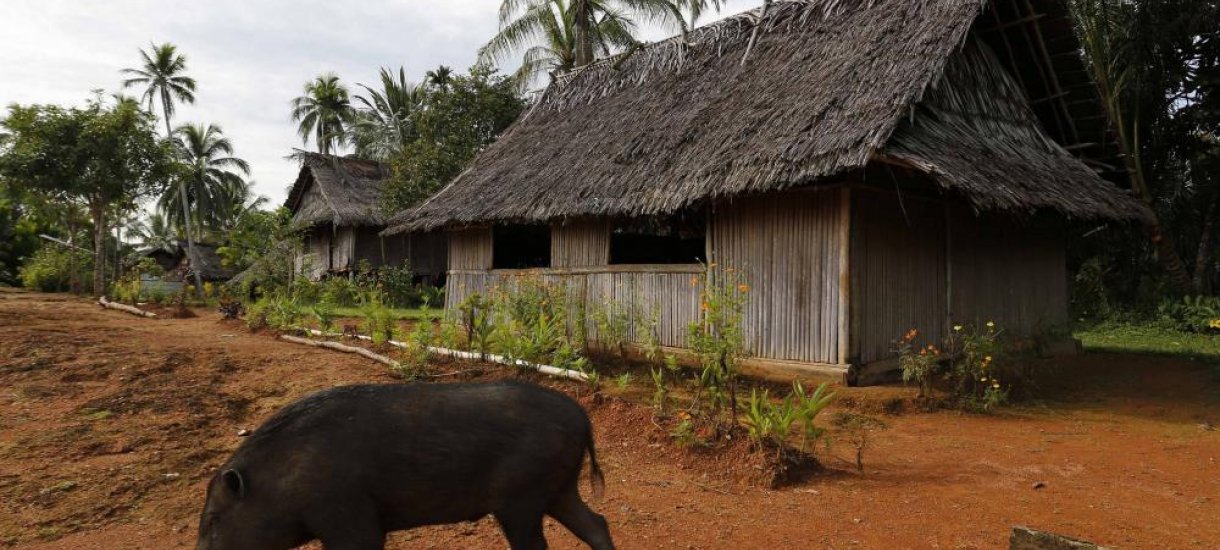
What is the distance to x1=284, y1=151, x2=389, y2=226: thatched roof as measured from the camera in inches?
822

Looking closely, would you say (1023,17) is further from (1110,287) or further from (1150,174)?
(1110,287)

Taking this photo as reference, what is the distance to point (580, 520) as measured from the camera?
2.84 metres

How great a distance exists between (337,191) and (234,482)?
20977 mm

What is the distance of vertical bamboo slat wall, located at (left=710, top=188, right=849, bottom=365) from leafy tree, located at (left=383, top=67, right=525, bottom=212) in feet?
40.8

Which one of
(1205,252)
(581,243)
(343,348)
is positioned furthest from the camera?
(1205,252)

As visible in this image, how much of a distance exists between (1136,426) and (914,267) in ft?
8.47

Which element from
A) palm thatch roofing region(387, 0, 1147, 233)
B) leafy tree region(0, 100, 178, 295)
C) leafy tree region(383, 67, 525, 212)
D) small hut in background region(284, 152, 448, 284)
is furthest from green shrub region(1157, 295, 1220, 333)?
leafy tree region(0, 100, 178, 295)

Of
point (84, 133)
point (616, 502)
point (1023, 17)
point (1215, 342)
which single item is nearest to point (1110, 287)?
point (1215, 342)

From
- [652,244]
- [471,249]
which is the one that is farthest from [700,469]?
[652,244]

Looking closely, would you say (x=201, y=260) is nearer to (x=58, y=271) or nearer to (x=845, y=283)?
(x=58, y=271)

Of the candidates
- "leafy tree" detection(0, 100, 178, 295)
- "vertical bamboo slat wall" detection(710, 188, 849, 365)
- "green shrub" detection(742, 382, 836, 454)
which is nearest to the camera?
"green shrub" detection(742, 382, 836, 454)

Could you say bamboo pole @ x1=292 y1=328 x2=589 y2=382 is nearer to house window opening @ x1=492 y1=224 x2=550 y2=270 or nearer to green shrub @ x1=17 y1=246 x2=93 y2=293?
house window opening @ x1=492 y1=224 x2=550 y2=270

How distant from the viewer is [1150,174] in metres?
14.9

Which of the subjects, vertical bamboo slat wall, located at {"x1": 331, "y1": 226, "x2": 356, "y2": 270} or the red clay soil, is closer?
the red clay soil
